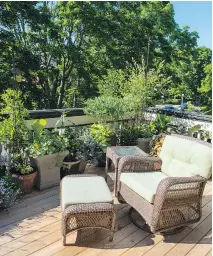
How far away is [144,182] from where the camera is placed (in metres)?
2.35

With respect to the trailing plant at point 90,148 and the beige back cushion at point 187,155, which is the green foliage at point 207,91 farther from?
the beige back cushion at point 187,155

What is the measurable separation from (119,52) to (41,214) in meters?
9.87

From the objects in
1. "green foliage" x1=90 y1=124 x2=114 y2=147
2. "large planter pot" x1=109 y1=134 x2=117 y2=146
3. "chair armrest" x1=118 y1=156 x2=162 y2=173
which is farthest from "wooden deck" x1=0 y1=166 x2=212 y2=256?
"large planter pot" x1=109 y1=134 x2=117 y2=146

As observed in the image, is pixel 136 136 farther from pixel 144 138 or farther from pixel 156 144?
pixel 156 144

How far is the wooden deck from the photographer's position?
2004 mm

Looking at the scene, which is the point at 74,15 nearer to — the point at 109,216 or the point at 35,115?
the point at 35,115

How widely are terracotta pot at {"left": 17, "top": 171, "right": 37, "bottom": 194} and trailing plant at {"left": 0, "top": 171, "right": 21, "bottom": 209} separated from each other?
9cm

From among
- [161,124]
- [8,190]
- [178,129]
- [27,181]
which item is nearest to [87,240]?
[8,190]

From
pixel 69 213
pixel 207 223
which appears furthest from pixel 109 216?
pixel 207 223

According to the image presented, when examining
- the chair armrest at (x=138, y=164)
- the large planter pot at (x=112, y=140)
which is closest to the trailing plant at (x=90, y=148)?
the large planter pot at (x=112, y=140)

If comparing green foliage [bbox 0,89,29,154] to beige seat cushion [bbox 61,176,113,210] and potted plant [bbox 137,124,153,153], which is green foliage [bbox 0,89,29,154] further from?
potted plant [bbox 137,124,153,153]

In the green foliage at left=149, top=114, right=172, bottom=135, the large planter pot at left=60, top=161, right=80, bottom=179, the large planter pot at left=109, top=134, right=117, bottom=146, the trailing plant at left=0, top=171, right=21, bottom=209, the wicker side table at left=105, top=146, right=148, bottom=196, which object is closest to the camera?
the trailing plant at left=0, top=171, right=21, bottom=209

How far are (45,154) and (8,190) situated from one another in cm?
63

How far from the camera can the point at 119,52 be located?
11.3 meters
